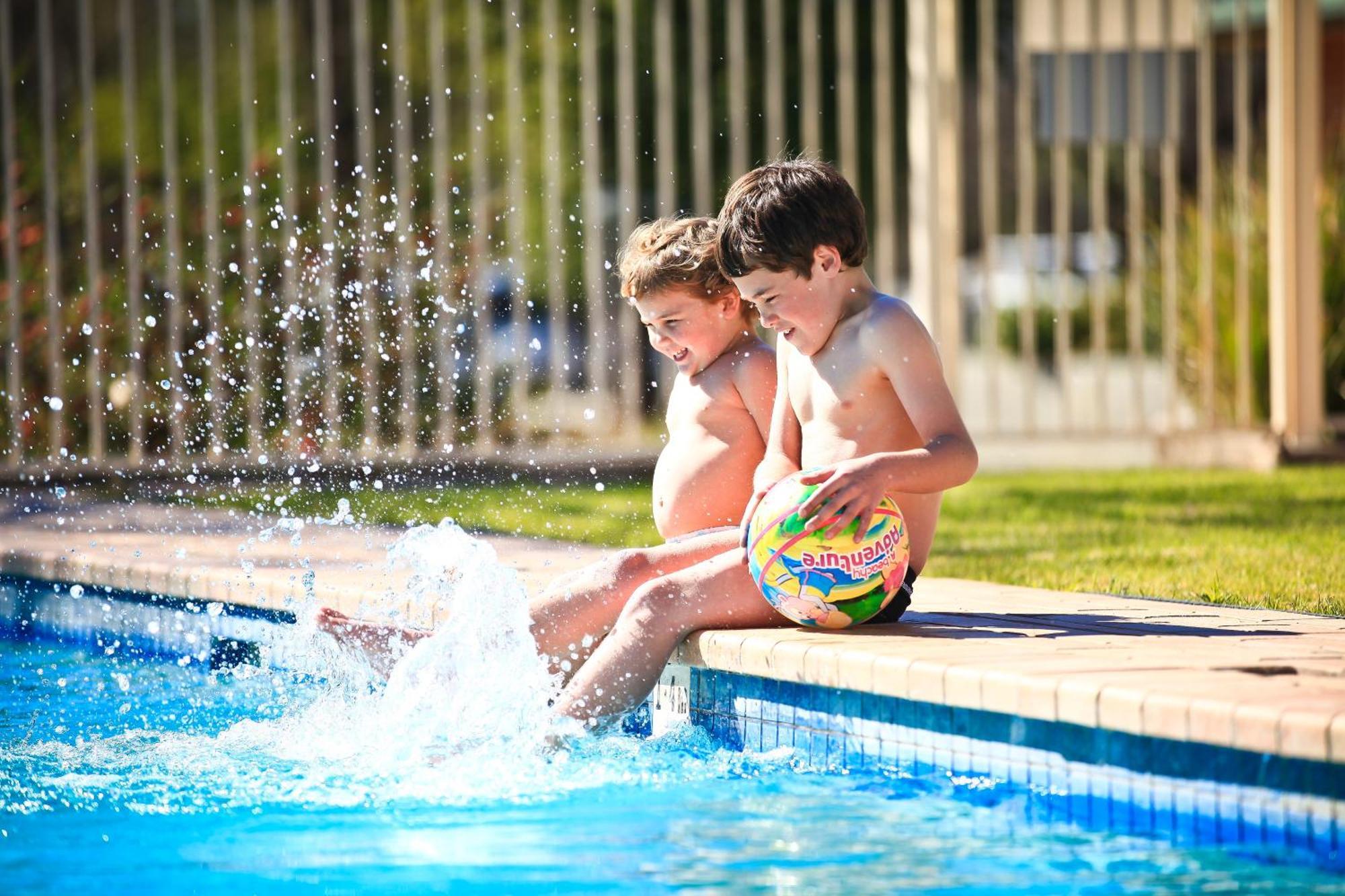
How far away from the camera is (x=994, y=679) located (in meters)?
3.05

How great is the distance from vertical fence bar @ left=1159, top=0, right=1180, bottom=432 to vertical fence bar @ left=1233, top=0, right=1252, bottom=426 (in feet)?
1.09

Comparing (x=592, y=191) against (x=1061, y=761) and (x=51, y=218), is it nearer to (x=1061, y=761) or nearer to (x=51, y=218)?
(x=51, y=218)

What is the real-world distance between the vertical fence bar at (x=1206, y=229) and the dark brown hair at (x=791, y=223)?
Answer: 6146 mm

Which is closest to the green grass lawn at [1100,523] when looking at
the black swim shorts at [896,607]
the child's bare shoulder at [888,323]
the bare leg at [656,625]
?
the black swim shorts at [896,607]

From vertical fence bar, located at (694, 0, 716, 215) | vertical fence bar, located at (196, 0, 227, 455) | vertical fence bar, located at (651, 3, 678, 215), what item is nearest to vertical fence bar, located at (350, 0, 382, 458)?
vertical fence bar, located at (196, 0, 227, 455)

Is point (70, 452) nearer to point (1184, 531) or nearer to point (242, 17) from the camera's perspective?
point (242, 17)

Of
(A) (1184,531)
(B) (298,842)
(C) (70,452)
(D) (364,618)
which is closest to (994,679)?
(B) (298,842)

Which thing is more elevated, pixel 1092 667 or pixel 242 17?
pixel 242 17

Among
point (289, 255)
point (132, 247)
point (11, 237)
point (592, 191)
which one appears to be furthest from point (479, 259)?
point (11, 237)

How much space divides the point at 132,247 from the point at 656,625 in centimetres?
636

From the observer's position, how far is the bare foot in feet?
13.1

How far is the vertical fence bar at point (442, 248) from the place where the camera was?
924 cm

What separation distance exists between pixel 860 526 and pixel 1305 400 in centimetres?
646

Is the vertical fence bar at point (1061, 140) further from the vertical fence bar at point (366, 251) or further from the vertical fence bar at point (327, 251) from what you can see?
the vertical fence bar at point (327, 251)
